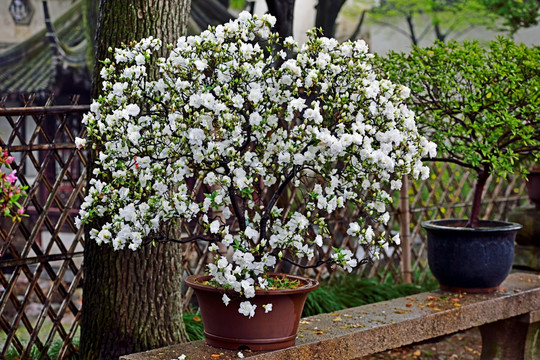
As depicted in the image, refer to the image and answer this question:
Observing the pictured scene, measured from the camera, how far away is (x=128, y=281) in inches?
153

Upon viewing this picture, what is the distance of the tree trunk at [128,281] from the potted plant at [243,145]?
1.99 feet

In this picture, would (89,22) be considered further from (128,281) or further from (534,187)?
(128,281)

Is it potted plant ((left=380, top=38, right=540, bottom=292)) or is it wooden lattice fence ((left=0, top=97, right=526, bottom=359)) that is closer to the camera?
wooden lattice fence ((left=0, top=97, right=526, bottom=359))

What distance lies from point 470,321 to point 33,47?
1128cm

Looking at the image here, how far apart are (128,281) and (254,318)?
0.95 meters

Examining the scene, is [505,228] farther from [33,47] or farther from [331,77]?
[33,47]

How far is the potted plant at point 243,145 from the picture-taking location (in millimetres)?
3061

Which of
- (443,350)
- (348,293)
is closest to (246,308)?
(348,293)

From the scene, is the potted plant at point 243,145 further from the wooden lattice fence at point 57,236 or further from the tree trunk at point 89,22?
the tree trunk at point 89,22

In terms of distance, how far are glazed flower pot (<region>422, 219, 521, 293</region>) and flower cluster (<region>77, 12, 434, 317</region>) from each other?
1455 mm

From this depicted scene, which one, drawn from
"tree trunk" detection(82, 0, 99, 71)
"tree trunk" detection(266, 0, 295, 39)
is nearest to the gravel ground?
"tree trunk" detection(266, 0, 295, 39)

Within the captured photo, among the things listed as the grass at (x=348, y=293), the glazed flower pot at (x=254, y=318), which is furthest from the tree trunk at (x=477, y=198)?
the glazed flower pot at (x=254, y=318)

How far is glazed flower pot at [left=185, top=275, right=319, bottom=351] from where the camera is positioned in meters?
3.20

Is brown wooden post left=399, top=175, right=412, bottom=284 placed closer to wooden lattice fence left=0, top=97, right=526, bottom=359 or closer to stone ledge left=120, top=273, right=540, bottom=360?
wooden lattice fence left=0, top=97, right=526, bottom=359
